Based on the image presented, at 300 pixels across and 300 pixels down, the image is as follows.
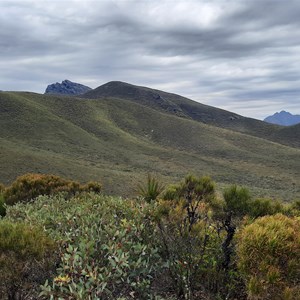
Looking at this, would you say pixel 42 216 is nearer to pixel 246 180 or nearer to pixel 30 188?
pixel 30 188

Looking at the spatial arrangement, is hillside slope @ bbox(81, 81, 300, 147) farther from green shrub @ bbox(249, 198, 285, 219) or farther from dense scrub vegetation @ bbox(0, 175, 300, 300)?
dense scrub vegetation @ bbox(0, 175, 300, 300)

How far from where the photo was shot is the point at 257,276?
4383 millimetres

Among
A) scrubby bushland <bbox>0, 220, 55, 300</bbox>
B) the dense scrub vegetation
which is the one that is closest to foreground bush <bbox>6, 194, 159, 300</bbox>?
the dense scrub vegetation

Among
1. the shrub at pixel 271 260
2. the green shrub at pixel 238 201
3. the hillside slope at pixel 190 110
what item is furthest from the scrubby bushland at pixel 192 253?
the hillside slope at pixel 190 110

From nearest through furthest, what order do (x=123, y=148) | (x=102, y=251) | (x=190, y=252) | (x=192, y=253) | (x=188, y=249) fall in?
(x=102, y=251), (x=190, y=252), (x=188, y=249), (x=192, y=253), (x=123, y=148)

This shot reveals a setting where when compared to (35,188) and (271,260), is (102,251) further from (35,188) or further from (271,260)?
(35,188)

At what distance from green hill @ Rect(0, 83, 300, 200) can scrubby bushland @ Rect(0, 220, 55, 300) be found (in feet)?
81.3

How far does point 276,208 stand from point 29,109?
222 ft

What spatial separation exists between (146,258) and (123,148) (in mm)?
59494

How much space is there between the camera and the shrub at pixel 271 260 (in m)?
4.25

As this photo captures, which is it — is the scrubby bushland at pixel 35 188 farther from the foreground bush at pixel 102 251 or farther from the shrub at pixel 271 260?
the shrub at pixel 271 260

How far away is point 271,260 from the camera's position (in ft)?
14.6

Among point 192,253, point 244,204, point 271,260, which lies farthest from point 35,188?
point 271,260

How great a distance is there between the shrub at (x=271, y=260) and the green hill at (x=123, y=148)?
82.4 feet
